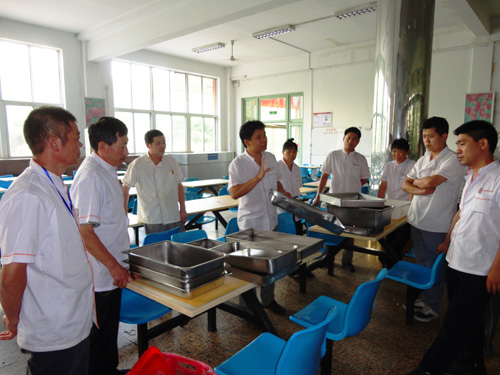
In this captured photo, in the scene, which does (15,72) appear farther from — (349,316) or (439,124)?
(349,316)

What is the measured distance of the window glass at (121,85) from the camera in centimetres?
895

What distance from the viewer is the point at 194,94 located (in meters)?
10.9

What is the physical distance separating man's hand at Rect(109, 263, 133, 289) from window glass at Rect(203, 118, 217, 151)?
9938 mm

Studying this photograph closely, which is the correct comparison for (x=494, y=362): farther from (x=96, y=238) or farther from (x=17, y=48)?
(x=17, y=48)

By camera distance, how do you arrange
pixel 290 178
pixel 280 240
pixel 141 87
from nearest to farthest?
pixel 280 240 → pixel 290 178 → pixel 141 87

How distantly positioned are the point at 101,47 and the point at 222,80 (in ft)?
14.7

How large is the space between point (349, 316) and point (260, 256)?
533 mm

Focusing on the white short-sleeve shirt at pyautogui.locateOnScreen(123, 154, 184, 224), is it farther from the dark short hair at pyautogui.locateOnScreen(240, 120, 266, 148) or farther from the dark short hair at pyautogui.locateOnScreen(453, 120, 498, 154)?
the dark short hair at pyautogui.locateOnScreen(453, 120, 498, 154)

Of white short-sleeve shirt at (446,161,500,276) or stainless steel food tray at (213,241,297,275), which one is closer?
stainless steel food tray at (213,241,297,275)

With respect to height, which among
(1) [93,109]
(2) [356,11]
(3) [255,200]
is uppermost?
(2) [356,11]

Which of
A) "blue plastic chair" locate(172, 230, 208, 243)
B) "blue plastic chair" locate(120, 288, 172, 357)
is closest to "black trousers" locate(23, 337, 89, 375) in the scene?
"blue plastic chair" locate(120, 288, 172, 357)

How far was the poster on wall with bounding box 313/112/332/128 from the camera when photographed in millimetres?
9273

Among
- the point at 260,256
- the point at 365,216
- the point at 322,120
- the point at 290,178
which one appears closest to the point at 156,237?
the point at 260,256

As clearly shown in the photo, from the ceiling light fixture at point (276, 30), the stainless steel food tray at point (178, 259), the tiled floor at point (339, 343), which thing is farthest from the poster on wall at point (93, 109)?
the stainless steel food tray at point (178, 259)
